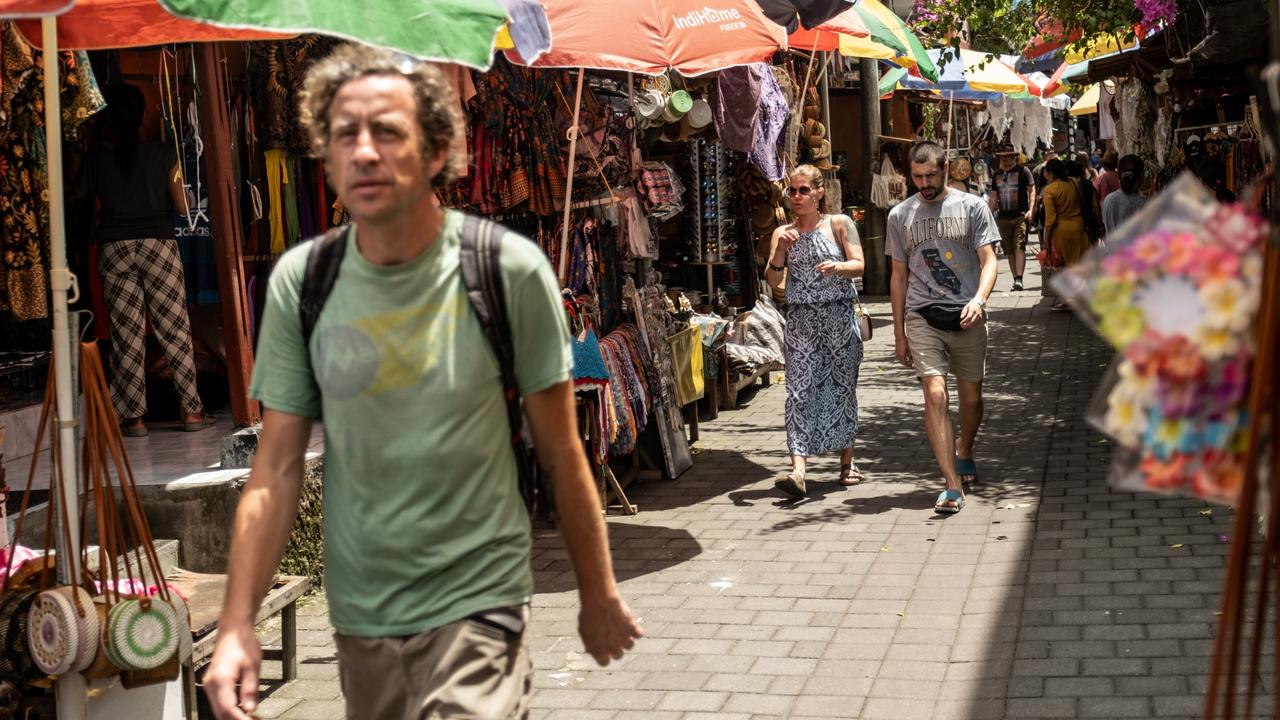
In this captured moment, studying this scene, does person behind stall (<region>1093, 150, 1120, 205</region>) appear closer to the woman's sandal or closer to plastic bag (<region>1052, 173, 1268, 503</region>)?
the woman's sandal

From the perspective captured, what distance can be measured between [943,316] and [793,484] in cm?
133

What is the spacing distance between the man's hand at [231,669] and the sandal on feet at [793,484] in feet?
20.1

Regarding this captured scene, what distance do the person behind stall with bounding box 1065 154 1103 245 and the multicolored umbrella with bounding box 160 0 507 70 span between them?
1317 centimetres

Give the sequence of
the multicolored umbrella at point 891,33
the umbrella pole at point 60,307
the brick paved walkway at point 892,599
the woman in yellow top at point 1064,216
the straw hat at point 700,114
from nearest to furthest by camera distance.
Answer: the umbrella pole at point 60,307 < the brick paved walkway at point 892,599 < the straw hat at point 700,114 < the multicolored umbrella at point 891,33 < the woman in yellow top at point 1064,216

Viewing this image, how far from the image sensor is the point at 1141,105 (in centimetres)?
1329

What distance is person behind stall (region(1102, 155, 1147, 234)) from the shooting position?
14281mm

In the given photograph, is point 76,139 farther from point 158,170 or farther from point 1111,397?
point 1111,397

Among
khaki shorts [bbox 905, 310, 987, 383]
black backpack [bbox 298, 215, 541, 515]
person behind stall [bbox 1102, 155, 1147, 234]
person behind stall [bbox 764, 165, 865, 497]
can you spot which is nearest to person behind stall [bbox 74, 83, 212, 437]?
person behind stall [bbox 764, 165, 865, 497]

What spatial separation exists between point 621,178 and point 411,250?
6.24 m

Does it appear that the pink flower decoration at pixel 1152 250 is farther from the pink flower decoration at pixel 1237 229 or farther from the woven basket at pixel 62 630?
the woven basket at pixel 62 630

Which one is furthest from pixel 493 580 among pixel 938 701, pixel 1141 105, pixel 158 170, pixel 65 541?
pixel 1141 105

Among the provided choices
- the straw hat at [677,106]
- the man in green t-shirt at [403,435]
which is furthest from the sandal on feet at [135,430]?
the man in green t-shirt at [403,435]

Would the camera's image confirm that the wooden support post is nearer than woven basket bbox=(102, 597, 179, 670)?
No

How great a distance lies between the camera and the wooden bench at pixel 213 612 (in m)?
5.24
